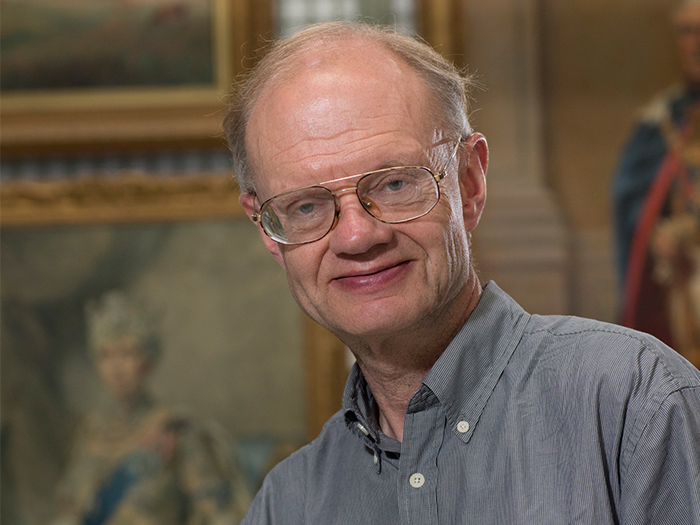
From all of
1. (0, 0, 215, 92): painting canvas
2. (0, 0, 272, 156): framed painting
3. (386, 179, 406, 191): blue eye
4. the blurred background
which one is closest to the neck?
(386, 179, 406, 191): blue eye

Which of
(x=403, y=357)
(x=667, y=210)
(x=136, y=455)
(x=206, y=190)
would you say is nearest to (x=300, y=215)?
(x=403, y=357)

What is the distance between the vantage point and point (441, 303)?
124cm

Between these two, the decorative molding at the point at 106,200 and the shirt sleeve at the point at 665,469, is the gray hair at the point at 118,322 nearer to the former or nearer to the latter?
the decorative molding at the point at 106,200

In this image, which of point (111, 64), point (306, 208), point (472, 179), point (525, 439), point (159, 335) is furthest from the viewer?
point (111, 64)

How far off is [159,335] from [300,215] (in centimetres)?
219

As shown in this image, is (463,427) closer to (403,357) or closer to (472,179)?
(403,357)

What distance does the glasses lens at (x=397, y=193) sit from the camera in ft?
3.96

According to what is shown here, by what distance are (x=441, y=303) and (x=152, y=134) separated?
7.83 feet

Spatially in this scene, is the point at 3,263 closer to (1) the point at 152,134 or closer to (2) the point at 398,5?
(1) the point at 152,134

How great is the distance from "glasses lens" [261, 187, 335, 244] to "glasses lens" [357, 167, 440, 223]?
0.06 metres

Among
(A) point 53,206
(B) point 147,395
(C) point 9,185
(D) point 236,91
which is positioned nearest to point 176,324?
(B) point 147,395

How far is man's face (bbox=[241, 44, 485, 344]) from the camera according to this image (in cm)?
121

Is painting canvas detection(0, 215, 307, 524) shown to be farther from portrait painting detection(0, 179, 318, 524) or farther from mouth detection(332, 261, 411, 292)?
mouth detection(332, 261, 411, 292)

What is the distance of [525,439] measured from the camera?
3.70 feet
